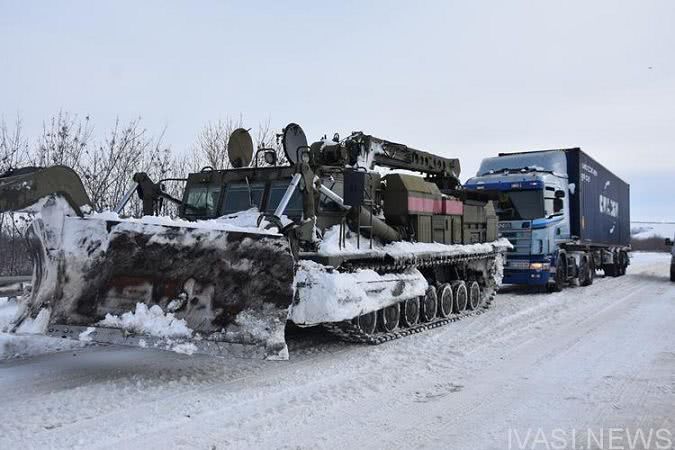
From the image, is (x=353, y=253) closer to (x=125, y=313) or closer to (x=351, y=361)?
(x=351, y=361)

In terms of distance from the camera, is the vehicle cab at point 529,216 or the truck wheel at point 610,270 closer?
the vehicle cab at point 529,216

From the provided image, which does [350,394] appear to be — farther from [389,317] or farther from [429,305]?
[429,305]

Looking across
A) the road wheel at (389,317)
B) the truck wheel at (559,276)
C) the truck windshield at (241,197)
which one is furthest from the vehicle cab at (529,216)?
the truck windshield at (241,197)

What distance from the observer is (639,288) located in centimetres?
1661

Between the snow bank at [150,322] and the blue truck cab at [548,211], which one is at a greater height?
the blue truck cab at [548,211]

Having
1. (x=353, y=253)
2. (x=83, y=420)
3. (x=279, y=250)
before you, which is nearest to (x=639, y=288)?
(x=353, y=253)

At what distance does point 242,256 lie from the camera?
5801 millimetres

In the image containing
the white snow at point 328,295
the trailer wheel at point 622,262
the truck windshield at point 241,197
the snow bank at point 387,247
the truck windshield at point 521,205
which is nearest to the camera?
the white snow at point 328,295

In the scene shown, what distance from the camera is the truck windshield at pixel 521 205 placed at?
580 inches

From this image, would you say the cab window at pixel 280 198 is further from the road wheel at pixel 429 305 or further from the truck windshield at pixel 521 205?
the truck windshield at pixel 521 205

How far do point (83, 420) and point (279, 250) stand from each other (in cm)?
218

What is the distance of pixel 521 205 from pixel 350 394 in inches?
419

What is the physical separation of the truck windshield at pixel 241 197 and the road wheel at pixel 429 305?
307cm

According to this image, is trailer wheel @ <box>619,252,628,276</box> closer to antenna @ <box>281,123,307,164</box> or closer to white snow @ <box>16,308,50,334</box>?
antenna @ <box>281,123,307,164</box>
